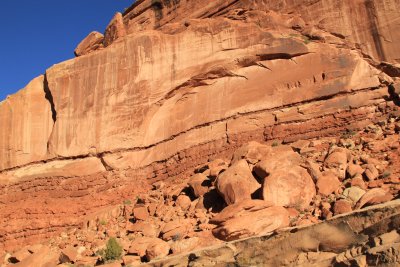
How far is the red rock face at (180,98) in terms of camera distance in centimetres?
1981

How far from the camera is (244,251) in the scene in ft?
32.1

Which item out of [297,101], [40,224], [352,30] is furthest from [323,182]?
[40,224]

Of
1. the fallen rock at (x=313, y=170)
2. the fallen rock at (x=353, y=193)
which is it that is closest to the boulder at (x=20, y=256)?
the fallen rock at (x=313, y=170)

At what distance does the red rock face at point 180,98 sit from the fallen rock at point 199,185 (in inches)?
110

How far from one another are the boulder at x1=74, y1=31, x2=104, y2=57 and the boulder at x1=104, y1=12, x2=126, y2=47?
979 mm

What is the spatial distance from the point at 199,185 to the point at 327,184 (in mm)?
5313

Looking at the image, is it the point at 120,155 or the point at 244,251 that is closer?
the point at 244,251

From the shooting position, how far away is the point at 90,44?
100ft

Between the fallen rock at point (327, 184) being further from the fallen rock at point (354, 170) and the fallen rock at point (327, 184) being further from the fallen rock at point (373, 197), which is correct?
the fallen rock at point (373, 197)

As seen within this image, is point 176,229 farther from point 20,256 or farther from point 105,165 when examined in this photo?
point 105,165

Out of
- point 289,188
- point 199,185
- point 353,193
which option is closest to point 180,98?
point 199,185

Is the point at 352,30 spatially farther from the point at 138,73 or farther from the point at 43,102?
the point at 43,102

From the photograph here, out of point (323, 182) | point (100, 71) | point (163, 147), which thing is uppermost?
point (100, 71)

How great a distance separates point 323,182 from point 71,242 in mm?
11259
